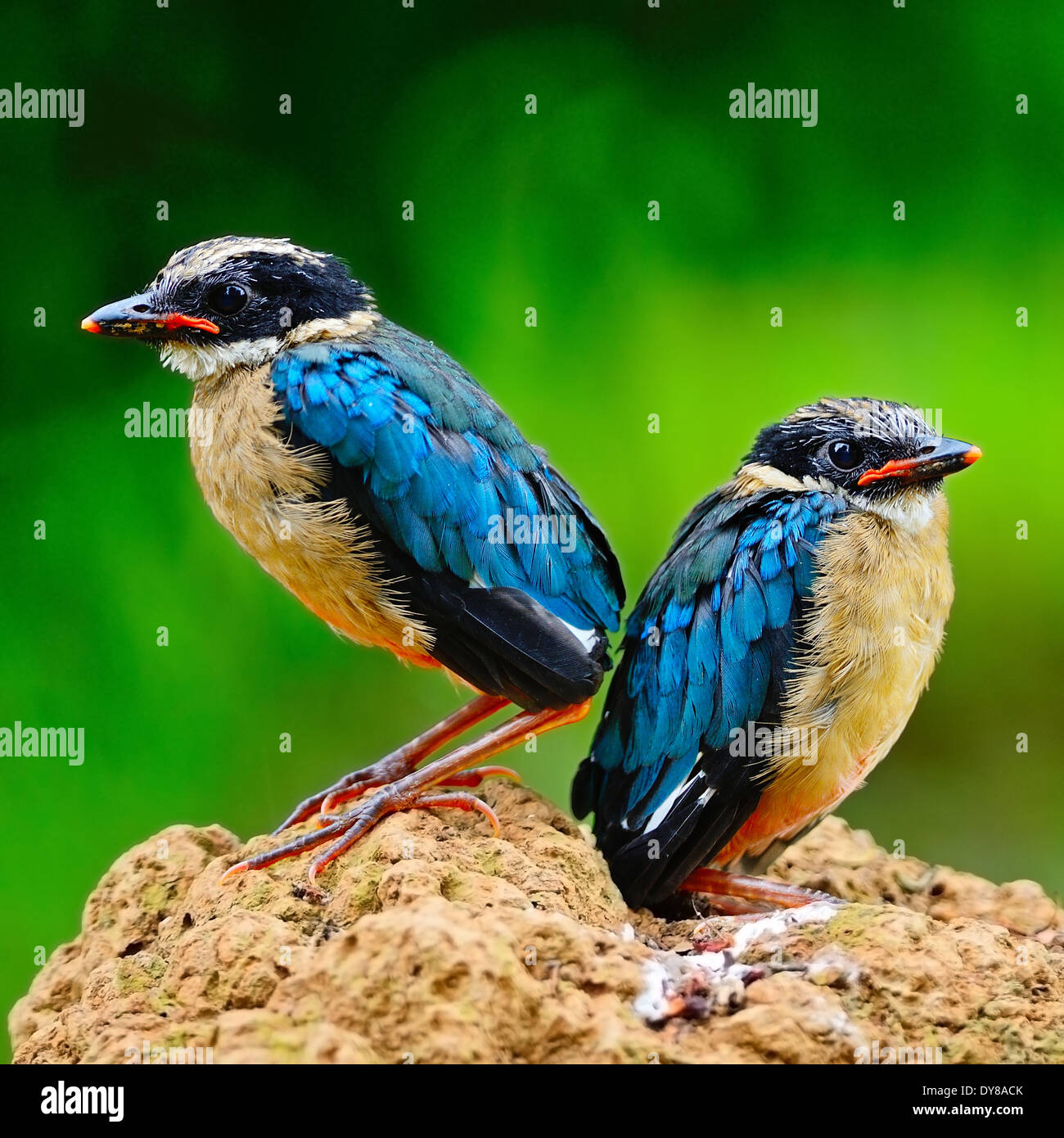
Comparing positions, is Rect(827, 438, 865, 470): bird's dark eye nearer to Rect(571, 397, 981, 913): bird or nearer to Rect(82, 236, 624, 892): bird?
Rect(571, 397, 981, 913): bird

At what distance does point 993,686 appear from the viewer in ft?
21.4

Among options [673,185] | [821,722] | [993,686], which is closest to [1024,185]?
[673,185]

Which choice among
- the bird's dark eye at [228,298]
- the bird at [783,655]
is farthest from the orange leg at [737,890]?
the bird's dark eye at [228,298]

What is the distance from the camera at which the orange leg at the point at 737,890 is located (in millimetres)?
4625

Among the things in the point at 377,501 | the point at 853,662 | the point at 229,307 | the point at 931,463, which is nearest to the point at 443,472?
the point at 377,501

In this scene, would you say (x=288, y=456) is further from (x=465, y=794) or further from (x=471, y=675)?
(x=465, y=794)

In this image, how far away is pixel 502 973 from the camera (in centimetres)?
325

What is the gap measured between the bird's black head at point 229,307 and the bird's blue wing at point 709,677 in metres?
1.59

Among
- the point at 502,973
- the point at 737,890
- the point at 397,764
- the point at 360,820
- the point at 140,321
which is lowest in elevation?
the point at 737,890

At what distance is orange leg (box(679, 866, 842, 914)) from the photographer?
15.2 ft

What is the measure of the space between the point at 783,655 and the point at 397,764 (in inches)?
57.1

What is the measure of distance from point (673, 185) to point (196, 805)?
12.4 feet

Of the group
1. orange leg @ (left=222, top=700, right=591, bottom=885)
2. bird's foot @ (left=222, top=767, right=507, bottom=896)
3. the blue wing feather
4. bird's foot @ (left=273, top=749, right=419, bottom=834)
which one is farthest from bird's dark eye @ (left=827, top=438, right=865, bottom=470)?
bird's foot @ (left=273, top=749, right=419, bottom=834)

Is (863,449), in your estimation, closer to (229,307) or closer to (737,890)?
(737,890)
